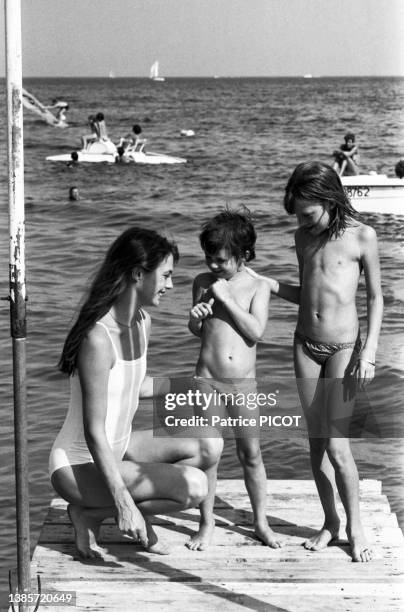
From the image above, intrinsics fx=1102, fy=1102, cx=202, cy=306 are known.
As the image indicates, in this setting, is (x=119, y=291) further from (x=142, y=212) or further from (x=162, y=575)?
(x=142, y=212)

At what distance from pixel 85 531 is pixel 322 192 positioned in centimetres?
161

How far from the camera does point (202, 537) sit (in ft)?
14.6

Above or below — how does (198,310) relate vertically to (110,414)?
above

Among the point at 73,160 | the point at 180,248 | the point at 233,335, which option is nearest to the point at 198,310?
the point at 233,335

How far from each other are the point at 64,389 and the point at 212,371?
452 centimetres

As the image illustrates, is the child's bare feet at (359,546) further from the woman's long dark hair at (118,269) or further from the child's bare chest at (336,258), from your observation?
the woman's long dark hair at (118,269)

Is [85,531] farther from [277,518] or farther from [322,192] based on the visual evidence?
[322,192]

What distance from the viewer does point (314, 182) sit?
4.28 metres

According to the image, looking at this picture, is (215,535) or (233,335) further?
(215,535)

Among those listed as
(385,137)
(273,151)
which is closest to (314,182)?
(273,151)

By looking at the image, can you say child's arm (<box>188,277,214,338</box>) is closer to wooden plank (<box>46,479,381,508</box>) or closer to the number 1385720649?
wooden plank (<box>46,479,381,508</box>)

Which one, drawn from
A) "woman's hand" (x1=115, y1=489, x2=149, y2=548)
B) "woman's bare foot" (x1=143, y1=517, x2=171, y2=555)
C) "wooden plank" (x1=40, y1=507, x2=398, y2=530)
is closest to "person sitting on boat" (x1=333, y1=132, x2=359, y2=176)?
Answer: "wooden plank" (x1=40, y1=507, x2=398, y2=530)

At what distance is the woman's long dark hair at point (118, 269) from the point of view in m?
4.00

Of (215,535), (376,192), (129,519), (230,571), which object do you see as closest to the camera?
(129,519)
